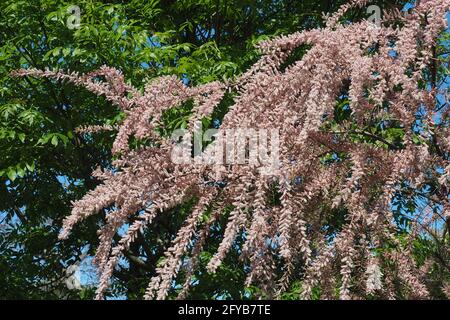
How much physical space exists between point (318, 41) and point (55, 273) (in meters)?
4.76

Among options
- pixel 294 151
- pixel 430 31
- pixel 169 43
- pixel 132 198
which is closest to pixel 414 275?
pixel 294 151

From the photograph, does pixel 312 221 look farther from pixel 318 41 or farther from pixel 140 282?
pixel 140 282

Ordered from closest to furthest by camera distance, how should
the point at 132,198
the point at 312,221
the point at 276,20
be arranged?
the point at 132,198
the point at 312,221
the point at 276,20

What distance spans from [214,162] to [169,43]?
4.15 meters

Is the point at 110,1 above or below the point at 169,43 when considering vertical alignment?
above

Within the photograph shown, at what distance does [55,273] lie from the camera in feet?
22.6

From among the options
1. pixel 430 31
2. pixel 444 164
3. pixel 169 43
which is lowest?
pixel 444 164

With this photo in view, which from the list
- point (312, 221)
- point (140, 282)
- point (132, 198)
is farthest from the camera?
point (140, 282)

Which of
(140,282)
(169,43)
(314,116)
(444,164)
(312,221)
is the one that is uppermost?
(169,43)

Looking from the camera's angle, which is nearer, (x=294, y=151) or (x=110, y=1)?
(x=294, y=151)

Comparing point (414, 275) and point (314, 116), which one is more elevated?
point (314, 116)

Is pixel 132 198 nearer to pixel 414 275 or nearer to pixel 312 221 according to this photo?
pixel 312 221

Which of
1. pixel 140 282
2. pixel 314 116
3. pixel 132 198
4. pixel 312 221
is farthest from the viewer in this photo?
pixel 140 282

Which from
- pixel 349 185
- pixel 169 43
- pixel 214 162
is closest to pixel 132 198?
pixel 214 162
